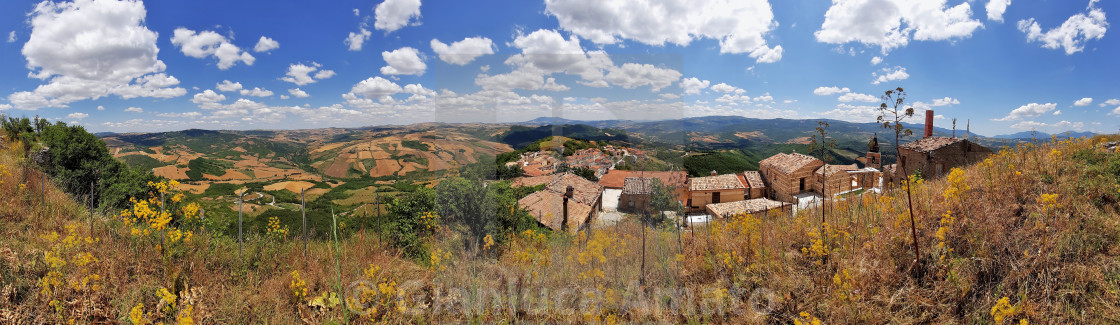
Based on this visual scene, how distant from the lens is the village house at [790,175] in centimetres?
1720

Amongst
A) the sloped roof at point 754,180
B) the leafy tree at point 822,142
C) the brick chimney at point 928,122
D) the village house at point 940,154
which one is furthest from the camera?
the sloped roof at point 754,180

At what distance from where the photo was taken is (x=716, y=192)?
20812 millimetres

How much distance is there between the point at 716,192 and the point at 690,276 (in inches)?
752

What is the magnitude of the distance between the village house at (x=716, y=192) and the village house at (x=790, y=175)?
5.20 feet

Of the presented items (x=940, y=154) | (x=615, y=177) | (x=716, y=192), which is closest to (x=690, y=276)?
(x=615, y=177)

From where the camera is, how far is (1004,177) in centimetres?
380

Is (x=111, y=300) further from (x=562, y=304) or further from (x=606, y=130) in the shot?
(x=606, y=130)

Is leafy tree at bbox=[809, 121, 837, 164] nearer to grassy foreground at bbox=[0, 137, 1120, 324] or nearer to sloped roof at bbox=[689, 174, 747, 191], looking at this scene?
grassy foreground at bbox=[0, 137, 1120, 324]

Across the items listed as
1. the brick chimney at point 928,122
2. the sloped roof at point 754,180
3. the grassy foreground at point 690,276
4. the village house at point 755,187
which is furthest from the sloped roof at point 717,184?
Result: the grassy foreground at point 690,276

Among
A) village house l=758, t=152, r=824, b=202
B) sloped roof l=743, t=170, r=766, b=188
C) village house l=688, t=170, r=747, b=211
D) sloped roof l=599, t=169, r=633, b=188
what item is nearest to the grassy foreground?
sloped roof l=599, t=169, r=633, b=188

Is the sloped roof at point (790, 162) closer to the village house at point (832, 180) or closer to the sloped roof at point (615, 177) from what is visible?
the village house at point (832, 180)

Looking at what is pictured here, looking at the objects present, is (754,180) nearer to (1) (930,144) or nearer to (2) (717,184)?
(2) (717,184)

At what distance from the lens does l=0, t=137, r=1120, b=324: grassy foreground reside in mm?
2490

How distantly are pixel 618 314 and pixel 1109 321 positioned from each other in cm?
288
